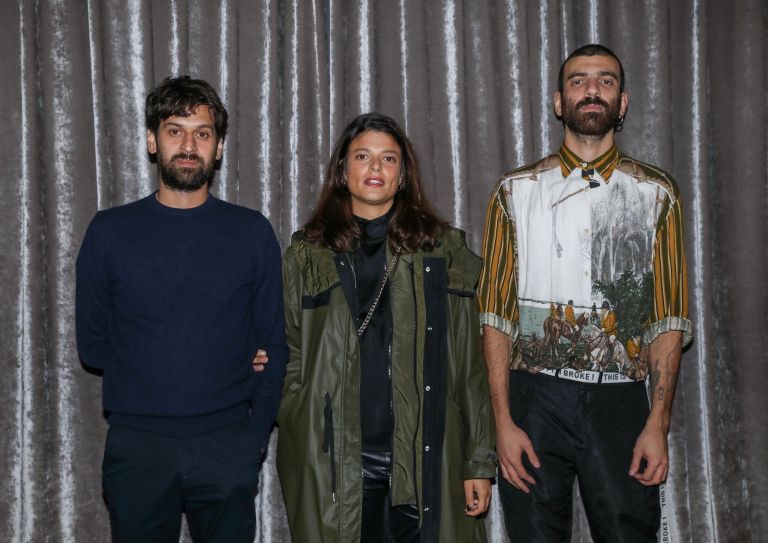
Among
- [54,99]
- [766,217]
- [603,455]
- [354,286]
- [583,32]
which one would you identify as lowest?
[603,455]

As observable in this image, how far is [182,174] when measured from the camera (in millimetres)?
2287

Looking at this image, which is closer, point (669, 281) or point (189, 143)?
point (189, 143)

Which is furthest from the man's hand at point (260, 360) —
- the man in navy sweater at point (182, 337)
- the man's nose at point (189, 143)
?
the man's nose at point (189, 143)

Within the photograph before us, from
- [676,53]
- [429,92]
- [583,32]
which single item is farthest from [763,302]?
[429,92]

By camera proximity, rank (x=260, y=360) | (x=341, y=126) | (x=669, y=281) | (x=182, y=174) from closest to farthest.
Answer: (x=182, y=174)
(x=260, y=360)
(x=669, y=281)
(x=341, y=126)

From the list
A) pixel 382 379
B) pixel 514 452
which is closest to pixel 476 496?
pixel 514 452

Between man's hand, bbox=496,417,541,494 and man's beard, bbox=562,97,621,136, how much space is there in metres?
0.98

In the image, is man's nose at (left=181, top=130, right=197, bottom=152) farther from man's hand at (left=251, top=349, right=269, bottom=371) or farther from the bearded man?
the bearded man

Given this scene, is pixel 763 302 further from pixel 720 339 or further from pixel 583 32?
pixel 583 32

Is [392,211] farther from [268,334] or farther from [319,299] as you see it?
[268,334]

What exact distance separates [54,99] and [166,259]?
3.71ft

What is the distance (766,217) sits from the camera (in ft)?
10.00

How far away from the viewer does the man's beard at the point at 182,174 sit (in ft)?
7.50

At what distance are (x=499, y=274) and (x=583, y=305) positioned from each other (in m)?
0.29
